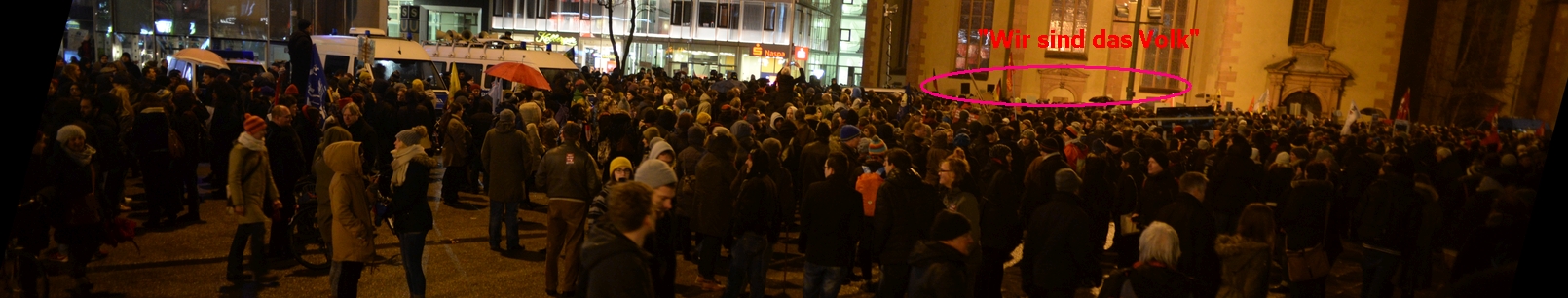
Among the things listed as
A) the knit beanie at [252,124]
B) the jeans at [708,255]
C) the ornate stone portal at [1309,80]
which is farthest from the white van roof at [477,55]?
the ornate stone portal at [1309,80]

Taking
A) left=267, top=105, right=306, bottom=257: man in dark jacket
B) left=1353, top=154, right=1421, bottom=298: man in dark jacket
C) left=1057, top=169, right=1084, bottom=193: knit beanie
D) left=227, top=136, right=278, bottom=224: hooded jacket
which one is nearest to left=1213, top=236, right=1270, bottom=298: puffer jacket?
left=1057, top=169, right=1084, bottom=193: knit beanie

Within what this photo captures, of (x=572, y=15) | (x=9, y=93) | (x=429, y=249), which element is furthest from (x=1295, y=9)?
(x=9, y=93)

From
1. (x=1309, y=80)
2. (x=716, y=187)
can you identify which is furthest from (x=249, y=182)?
(x=1309, y=80)

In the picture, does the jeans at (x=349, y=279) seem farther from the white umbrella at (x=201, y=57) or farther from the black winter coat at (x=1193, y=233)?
the white umbrella at (x=201, y=57)

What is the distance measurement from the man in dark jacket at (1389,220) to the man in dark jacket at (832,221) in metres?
4.20

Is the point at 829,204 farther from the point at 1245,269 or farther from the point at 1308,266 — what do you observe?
the point at 1308,266

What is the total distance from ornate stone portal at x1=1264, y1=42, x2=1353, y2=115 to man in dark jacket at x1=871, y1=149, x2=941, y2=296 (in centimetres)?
3879

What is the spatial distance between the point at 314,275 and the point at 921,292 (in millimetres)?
5241

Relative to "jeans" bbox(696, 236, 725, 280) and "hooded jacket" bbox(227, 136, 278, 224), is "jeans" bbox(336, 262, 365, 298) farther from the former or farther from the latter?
"jeans" bbox(696, 236, 725, 280)

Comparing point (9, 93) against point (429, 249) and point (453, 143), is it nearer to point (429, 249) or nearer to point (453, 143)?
point (429, 249)

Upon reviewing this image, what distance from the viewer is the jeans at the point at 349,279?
708 cm

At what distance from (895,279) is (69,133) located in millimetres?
5833

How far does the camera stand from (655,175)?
20.6 ft

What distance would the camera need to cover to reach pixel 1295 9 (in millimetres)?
42031
